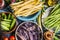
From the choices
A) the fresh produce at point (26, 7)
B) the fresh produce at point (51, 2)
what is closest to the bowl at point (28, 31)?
the fresh produce at point (26, 7)

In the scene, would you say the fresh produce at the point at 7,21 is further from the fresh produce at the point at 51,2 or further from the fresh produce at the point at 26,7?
the fresh produce at the point at 51,2

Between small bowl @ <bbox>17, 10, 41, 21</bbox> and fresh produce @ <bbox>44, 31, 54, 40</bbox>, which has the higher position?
small bowl @ <bbox>17, 10, 41, 21</bbox>

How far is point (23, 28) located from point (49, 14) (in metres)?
0.29

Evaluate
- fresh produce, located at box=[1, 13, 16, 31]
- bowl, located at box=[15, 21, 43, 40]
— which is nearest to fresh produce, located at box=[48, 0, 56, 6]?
bowl, located at box=[15, 21, 43, 40]

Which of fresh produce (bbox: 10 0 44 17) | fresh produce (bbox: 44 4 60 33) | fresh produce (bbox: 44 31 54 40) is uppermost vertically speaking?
fresh produce (bbox: 10 0 44 17)

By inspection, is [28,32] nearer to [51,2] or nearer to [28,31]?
[28,31]

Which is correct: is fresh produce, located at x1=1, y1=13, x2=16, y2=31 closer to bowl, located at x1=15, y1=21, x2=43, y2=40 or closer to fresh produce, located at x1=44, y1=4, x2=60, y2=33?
bowl, located at x1=15, y1=21, x2=43, y2=40

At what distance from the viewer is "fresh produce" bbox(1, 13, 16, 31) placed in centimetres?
188

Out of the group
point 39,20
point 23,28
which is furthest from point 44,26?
point 23,28

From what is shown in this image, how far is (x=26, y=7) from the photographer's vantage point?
1.93 meters

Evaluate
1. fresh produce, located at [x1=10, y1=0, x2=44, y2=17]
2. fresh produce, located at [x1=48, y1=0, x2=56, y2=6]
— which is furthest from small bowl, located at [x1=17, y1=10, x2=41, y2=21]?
fresh produce, located at [x1=48, y1=0, x2=56, y2=6]

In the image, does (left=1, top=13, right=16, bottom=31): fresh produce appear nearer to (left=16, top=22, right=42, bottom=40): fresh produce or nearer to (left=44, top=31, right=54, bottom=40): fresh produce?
(left=16, top=22, right=42, bottom=40): fresh produce

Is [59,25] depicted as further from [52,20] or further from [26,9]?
[26,9]

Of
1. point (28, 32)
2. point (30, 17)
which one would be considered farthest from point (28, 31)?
point (30, 17)
